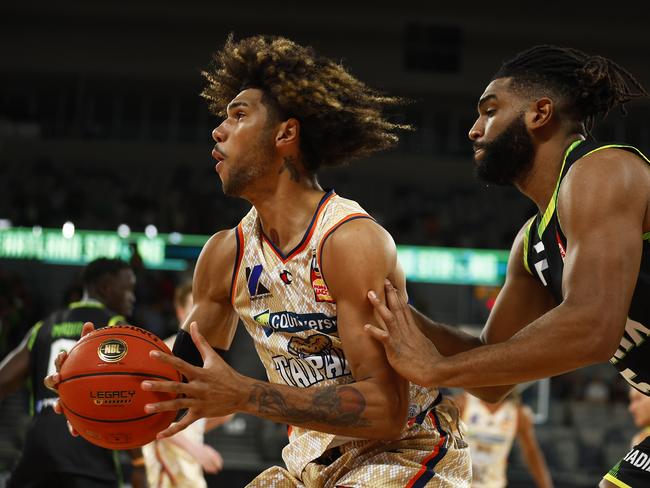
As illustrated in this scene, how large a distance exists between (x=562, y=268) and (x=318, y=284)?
77 centimetres

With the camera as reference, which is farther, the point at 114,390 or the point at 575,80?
the point at 575,80

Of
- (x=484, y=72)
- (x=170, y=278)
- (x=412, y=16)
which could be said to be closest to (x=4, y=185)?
(x=170, y=278)

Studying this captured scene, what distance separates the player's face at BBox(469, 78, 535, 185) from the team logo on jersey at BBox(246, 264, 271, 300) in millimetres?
792

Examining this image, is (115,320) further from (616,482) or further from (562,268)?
(616,482)

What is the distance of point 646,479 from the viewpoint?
8.93 ft

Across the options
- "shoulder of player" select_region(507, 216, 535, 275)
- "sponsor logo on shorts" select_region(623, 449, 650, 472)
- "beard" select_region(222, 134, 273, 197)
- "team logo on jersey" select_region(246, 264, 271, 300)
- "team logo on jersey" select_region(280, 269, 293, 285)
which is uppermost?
"beard" select_region(222, 134, 273, 197)

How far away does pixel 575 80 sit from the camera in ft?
9.31

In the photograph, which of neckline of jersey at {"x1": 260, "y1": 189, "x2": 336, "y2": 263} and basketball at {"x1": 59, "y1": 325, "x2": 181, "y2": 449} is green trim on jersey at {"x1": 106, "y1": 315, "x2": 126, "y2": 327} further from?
basketball at {"x1": 59, "y1": 325, "x2": 181, "y2": 449}

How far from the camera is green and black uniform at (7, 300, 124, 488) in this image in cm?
487

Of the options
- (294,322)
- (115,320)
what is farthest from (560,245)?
(115,320)

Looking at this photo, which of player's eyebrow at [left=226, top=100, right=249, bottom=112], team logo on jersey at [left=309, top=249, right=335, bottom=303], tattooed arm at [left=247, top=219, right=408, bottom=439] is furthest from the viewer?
player's eyebrow at [left=226, top=100, right=249, bottom=112]

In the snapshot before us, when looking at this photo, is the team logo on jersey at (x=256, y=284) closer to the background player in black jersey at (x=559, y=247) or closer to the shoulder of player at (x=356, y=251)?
the shoulder of player at (x=356, y=251)

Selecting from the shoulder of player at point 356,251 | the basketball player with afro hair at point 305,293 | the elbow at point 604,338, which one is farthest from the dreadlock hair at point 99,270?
the elbow at point 604,338

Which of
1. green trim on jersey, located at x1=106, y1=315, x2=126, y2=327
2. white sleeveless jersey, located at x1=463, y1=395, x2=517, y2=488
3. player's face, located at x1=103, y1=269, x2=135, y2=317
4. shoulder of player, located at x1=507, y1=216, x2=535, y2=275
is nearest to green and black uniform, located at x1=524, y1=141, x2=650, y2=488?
shoulder of player, located at x1=507, y1=216, x2=535, y2=275
